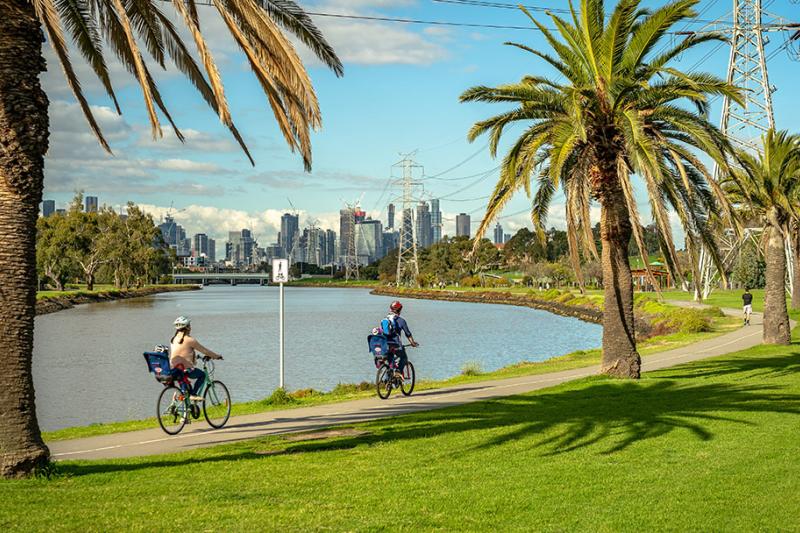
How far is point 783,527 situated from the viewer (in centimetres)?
727

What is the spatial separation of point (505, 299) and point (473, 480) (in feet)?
343

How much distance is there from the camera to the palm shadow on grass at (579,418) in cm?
1112

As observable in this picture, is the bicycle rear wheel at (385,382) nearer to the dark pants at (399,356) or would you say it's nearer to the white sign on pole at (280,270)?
the dark pants at (399,356)

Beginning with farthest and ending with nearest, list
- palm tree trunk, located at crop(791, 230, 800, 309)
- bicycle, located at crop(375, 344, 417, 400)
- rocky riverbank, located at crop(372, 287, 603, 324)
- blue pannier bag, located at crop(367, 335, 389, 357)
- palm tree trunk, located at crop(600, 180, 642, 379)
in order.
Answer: rocky riverbank, located at crop(372, 287, 603, 324) < palm tree trunk, located at crop(791, 230, 800, 309) < palm tree trunk, located at crop(600, 180, 642, 379) < bicycle, located at crop(375, 344, 417, 400) < blue pannier bag, located at crop(367, 335, 389, 357)

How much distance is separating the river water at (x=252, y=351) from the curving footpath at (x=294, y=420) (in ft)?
27.8

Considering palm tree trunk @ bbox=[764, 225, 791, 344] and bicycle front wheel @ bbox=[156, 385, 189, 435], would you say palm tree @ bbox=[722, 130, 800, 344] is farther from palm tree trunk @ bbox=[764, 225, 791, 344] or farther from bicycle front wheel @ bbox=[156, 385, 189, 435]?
bicycle front wheel @ bbox=[156, 385, 189, 435]

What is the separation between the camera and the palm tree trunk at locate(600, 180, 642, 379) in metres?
19.1

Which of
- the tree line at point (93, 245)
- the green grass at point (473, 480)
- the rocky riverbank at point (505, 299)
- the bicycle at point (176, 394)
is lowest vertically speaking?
the rocky riverbank at point (505, 299)

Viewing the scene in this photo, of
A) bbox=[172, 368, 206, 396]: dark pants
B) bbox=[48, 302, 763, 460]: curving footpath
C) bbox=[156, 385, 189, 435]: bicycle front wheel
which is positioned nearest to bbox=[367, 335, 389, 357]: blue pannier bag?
bbox=[48, 302, 763, 460]: curving footpath

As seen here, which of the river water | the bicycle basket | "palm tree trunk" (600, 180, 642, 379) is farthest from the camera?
the river water

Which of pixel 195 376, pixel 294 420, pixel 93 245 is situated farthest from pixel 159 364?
pixel 93 245

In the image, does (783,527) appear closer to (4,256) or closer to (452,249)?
(4,256)

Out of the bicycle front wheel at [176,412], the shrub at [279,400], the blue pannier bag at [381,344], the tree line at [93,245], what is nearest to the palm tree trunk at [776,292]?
the blue pannier bag at [381,344]

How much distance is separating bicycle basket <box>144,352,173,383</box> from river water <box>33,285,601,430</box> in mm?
10168
